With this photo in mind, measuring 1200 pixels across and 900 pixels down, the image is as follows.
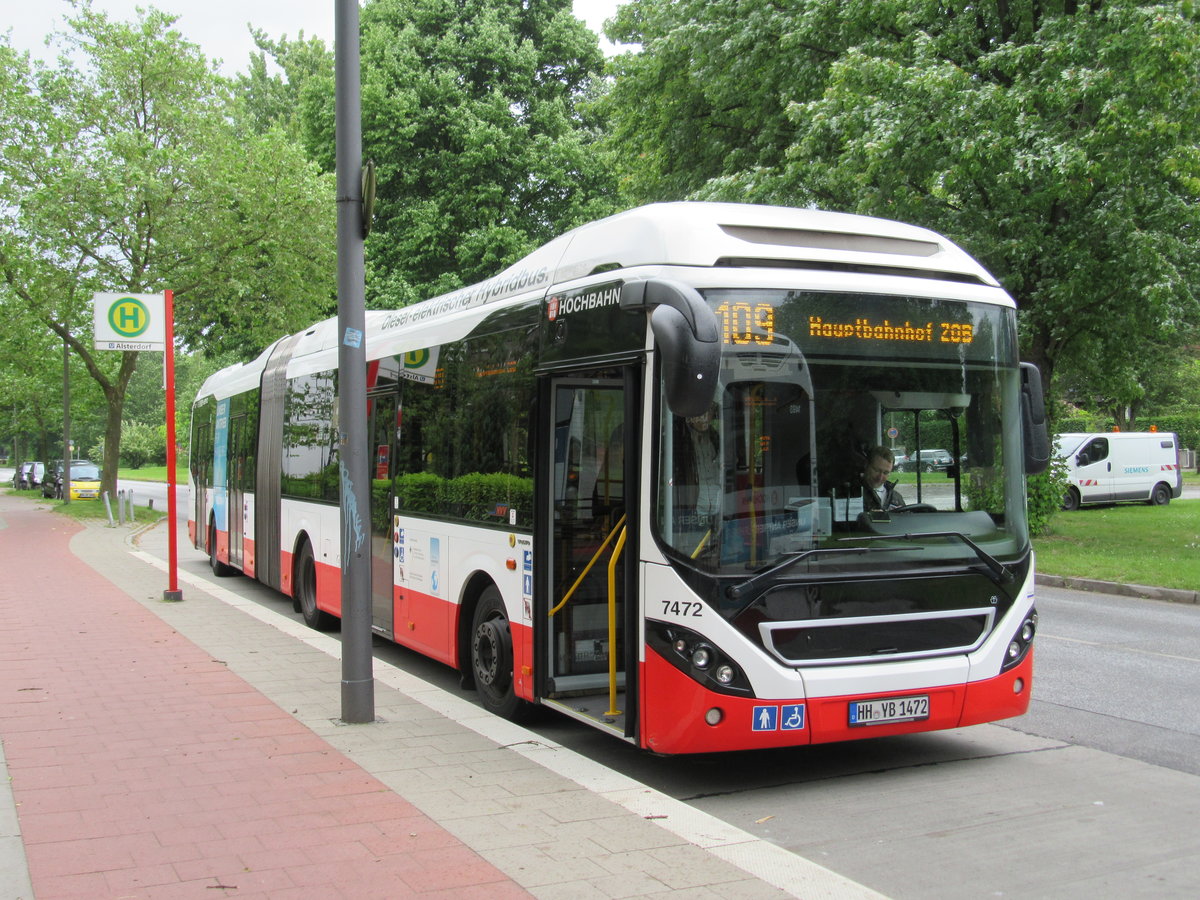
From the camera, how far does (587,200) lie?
3309 cm

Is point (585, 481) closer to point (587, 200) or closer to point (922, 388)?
point (922, 388)

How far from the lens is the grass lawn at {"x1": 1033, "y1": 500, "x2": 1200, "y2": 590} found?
15891mm

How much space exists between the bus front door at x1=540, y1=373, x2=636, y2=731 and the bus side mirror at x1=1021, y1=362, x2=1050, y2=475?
2379mm

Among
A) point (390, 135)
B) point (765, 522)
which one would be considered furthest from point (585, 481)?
point (390, 135)

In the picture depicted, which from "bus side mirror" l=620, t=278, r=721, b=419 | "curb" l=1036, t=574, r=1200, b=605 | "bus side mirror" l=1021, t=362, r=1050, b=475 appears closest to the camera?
"bus side mirror" l=620, t=278, r=721, b=419

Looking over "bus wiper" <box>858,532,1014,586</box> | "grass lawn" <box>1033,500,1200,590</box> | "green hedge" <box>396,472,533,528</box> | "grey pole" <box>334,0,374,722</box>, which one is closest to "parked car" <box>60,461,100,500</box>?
"grass lawn" <box>1033,500,1200,590</box>

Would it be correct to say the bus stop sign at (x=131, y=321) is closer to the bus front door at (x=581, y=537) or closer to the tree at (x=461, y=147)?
the bus front door at (x=581, y=537)

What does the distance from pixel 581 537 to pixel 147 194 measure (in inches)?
1052

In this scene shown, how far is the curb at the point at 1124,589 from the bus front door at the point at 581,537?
34.1ft

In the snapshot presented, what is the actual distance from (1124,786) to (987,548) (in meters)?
1.44

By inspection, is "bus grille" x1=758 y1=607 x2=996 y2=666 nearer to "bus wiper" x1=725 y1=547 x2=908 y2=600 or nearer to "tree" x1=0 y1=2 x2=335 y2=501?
"bus wiper" x1=725 y1=547 x2=908 y2=600

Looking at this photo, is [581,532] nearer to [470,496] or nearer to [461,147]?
[470,496]

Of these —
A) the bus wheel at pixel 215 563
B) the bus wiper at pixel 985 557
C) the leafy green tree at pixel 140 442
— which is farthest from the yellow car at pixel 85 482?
the bus wiper at pixel 985 557

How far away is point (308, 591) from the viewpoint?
489 inches
